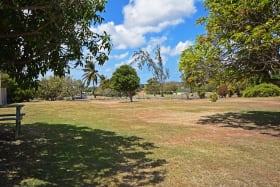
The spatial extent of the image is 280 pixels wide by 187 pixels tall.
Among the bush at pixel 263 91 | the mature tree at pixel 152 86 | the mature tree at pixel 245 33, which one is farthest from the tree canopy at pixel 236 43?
the mature tree at pixel 152 86

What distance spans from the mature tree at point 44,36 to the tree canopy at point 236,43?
687 centimetres

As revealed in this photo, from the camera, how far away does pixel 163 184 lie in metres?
5.56

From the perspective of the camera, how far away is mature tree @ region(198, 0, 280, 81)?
36.3ft

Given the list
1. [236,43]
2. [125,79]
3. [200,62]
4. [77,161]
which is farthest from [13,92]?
[77,161]

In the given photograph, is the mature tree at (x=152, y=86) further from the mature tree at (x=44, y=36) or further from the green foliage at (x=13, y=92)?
the mature tree at (x=44, y=36)

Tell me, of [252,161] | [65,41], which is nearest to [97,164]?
[65,41]

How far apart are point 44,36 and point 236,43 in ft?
31.0

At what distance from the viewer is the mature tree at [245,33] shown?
11070 millimetres

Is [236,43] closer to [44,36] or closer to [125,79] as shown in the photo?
[44,36]

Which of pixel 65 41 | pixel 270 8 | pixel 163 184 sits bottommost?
pixel 163 184

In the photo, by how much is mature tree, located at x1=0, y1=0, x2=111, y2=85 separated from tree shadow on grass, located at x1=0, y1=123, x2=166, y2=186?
6.71 feet

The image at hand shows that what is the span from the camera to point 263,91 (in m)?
45.4

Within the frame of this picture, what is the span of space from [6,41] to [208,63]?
9.86m

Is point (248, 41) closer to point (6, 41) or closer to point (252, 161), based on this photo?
point (252, 161)
